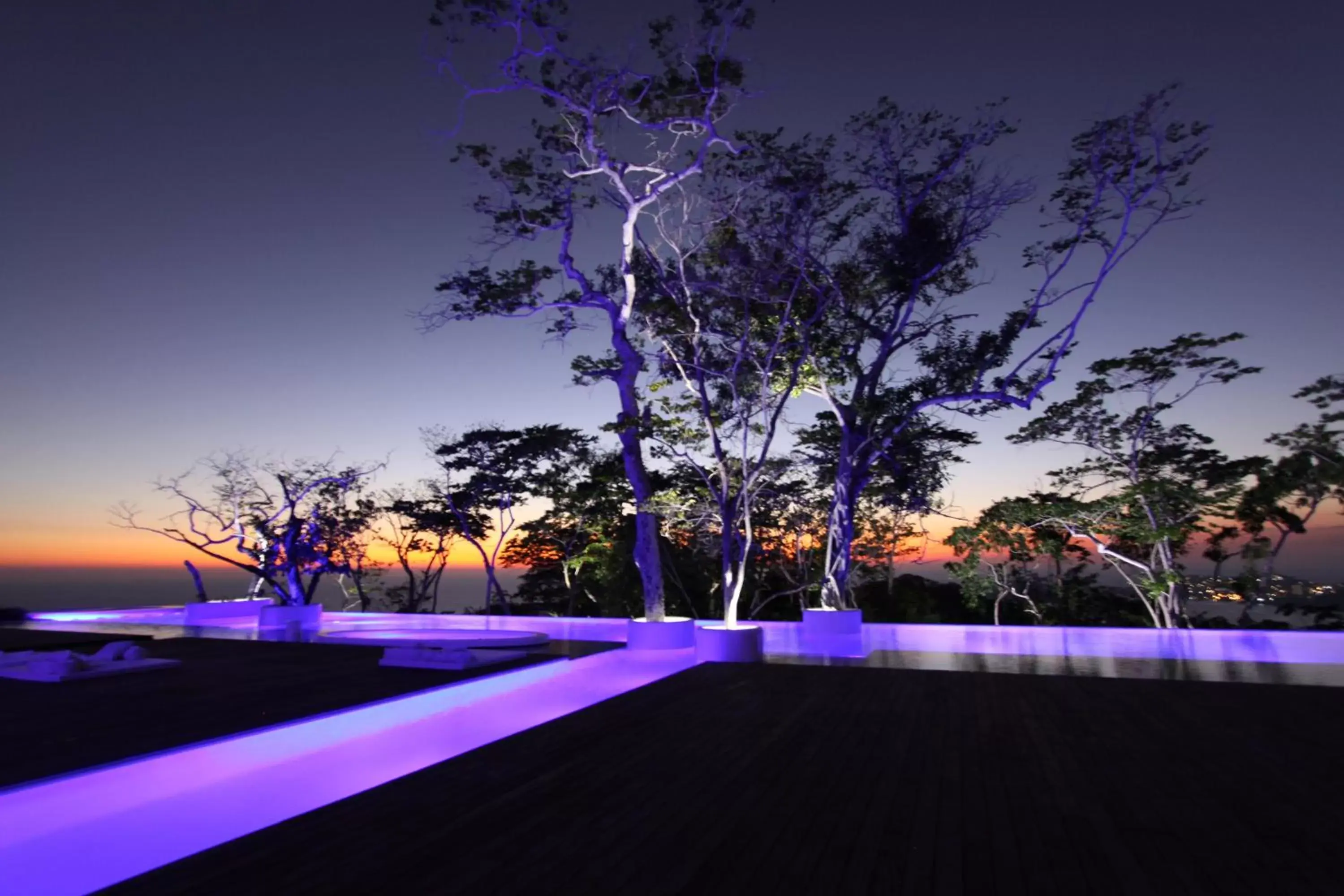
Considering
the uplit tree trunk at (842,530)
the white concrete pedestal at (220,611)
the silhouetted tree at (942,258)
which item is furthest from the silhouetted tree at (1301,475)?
the white concrete pedestal at (220,611)

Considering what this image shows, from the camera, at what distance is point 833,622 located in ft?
30.1

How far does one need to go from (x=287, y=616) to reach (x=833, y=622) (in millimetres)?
7334

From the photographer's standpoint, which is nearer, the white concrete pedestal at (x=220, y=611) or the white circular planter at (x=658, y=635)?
the white circular planter at (x=658, y=635)

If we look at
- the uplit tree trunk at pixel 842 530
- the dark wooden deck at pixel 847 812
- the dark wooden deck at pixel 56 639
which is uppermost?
the uplit tree trunk at pixel 842 530

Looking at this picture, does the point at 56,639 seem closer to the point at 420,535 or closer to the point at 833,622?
the point at 420,535

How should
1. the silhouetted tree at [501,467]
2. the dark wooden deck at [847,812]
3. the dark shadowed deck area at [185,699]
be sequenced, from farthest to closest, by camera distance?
the silhouetted tree at [501,467]
the dark shadowed deck area at [185,699]
the dark wooden deck at [847,812]

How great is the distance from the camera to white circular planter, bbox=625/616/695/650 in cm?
865

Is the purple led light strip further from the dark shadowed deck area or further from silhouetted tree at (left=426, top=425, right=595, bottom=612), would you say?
silhouetted tree at (left=426, top=425, right=595, bottom=612)

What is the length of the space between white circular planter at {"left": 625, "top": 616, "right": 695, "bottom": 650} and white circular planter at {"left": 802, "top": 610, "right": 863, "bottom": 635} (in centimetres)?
143

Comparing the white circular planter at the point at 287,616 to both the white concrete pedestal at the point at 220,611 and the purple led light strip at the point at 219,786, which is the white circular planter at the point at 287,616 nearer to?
the white concrete pedestal at the point at 220,611

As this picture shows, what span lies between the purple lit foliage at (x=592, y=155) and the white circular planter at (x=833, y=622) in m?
1.86

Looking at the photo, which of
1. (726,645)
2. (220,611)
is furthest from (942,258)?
(220,611)

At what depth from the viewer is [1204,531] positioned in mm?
10453

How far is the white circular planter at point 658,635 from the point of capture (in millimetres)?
8648
